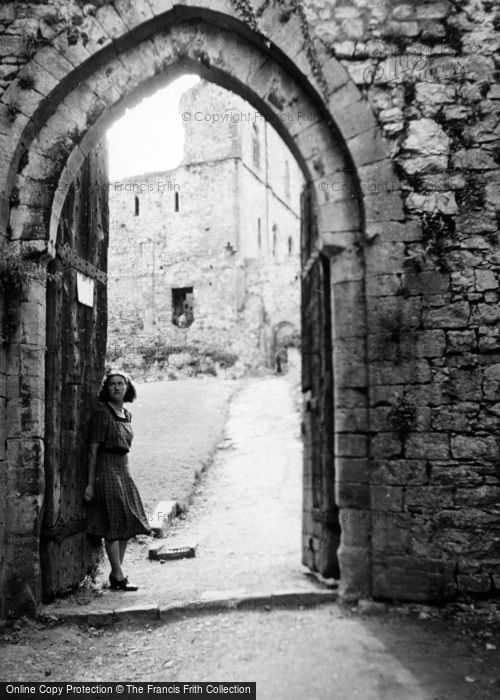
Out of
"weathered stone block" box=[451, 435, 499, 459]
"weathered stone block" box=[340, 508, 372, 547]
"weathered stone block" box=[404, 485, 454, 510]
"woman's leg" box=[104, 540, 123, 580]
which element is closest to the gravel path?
"woman's leg" box=[104, 540, 123, 580]

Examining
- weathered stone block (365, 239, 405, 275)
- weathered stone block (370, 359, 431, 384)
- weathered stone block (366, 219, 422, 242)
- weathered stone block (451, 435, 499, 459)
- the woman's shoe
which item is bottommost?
the woman's shoe

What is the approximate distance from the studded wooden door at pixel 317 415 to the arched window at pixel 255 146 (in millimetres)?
25469

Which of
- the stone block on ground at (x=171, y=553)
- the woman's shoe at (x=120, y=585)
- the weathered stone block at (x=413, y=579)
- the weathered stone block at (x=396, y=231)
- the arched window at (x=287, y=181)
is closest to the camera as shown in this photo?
the weathered stone block at (x=413, y=579)

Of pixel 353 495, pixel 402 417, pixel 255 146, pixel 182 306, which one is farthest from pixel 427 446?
pixel 255 146

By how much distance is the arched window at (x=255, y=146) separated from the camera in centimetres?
3003

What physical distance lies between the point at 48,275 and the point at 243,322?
1963cm

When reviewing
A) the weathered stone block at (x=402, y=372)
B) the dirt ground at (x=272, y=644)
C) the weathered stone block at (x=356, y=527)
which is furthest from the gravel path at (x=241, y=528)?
the weathered stone block at (x=402, y=372)

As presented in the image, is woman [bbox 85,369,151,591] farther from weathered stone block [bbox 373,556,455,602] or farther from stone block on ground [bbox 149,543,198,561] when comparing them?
weathered stone block [bbox 373,556,455,602]

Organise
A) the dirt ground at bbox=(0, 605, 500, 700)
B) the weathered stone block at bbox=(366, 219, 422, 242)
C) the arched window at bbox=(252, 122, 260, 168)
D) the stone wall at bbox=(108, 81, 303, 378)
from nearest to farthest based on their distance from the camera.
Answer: the dirt ground at bbox=(0, 605, 500, 700), the weathered stone block at bbox=(366, 219, 422, 242), the stone wall at bbox=(108, 81, 303, 378), the arched window at bbox=(252, 122, 260, 168)

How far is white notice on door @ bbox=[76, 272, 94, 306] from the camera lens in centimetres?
546

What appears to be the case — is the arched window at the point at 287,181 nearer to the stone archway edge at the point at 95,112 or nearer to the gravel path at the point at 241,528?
the gravel path at the point at 241,528

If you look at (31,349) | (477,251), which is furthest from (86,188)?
(477,251)

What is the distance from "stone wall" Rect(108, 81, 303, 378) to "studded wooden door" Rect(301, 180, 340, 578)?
17423 millimetres

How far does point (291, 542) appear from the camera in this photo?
6.89m
